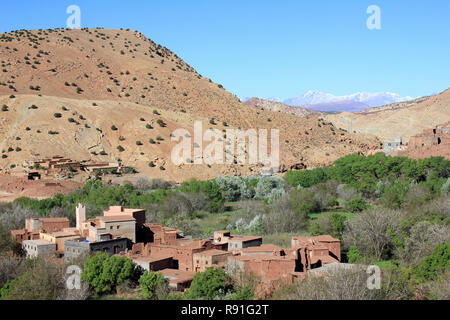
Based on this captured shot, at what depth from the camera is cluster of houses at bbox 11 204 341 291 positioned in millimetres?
22125

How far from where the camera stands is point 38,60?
66312 millimetres

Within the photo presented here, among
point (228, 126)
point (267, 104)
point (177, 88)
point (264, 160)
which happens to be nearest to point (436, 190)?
point (264, 160)

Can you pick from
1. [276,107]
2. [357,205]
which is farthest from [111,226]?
[276,107]

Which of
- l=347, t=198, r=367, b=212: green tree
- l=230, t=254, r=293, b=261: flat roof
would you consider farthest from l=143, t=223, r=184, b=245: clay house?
l=347, t=198, r=367, b=212: green tree

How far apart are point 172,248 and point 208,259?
7.09ft

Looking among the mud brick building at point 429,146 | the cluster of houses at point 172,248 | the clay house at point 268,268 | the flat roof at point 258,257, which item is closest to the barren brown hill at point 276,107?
the mud brick building at point 429,146

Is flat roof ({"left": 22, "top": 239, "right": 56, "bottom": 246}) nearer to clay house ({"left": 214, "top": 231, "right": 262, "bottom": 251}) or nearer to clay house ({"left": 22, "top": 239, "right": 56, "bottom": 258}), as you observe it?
clay house ({"left": 22, "top": 239, "right": 56, "bottom": 258})

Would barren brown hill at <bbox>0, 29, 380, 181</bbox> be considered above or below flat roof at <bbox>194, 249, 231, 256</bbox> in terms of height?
above

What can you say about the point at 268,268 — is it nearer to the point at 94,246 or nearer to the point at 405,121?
the point at 94,246

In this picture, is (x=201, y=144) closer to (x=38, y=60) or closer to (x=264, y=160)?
(x=264, y=160)
